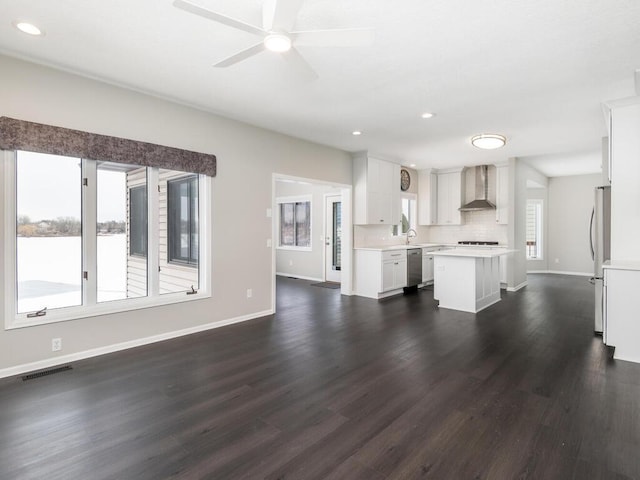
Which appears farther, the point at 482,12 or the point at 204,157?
Answer: the point at 204,157

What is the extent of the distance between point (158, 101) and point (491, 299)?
18.5 ft

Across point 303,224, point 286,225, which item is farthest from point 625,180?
point 286,225

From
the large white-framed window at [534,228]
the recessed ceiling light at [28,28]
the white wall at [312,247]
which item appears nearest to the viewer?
the recessed ceiling light at [28,28]

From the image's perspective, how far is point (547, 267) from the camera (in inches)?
392

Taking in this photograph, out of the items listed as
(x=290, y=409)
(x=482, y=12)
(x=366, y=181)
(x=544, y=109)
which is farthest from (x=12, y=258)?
(x=544, y=109)

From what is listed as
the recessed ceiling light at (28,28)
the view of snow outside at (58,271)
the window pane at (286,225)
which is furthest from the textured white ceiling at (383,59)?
the window pane at (286,225)

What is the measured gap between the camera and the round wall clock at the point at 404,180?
7867mm

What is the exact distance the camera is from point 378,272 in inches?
250

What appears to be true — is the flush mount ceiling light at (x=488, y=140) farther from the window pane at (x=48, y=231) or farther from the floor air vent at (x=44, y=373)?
the floor air vent at (x=44, y=373)

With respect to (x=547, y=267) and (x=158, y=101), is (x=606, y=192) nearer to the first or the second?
(x=158, y=101)

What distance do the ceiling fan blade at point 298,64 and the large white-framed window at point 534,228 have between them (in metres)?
9.32

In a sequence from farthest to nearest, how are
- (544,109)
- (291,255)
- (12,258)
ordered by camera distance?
(291,255)
(544,109)
(12,258)

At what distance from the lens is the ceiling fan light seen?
7.14ft

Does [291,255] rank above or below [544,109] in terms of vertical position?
below
